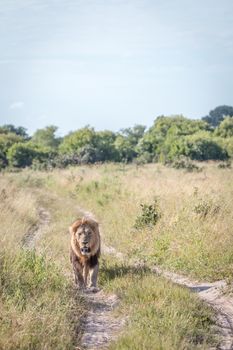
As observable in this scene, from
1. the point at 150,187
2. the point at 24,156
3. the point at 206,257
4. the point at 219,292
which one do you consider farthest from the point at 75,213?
the point at 24,156

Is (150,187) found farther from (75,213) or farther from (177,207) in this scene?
(177,207)

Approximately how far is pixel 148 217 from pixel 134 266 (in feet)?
13.4

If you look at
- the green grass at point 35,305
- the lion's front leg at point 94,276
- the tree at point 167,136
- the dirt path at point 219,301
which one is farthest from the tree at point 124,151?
the green grass at point 35,305

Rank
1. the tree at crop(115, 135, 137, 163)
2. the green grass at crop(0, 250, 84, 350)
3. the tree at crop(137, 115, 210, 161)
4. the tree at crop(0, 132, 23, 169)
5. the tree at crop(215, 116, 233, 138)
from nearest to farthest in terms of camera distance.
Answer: the green grass at crop(0, 250, 84, 350) → the tree at crop(137, 115, 210, 161) → the tree at crop(0, 132, 23, 169) → the tree at crop(215, 116, 233, 138) → the tree at crop(115, 135, 137, 163)

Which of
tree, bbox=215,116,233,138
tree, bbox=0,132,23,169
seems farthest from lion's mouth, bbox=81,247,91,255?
tree, bbox=215,116,233,138

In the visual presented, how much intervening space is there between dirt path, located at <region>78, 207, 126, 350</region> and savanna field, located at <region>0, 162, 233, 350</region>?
0.11 m

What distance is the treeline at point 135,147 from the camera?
43.1m

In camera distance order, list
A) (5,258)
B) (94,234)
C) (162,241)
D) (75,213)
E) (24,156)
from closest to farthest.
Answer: (5,258), (94,234), (162,241), (75,213), (24,156)

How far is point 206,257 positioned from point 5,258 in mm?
3947

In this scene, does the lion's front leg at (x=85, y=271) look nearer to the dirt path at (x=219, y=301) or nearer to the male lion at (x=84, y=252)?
the male lion at (x=84, y=252)

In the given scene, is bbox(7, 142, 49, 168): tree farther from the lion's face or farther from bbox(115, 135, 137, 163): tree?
the lion's face

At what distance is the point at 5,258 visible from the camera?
7523 millimetres

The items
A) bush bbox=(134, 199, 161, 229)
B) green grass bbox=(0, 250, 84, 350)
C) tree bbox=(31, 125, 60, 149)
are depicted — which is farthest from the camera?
tree bbox=(31, 125, 60, 149)

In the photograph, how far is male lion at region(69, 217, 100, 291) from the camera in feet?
26.8
